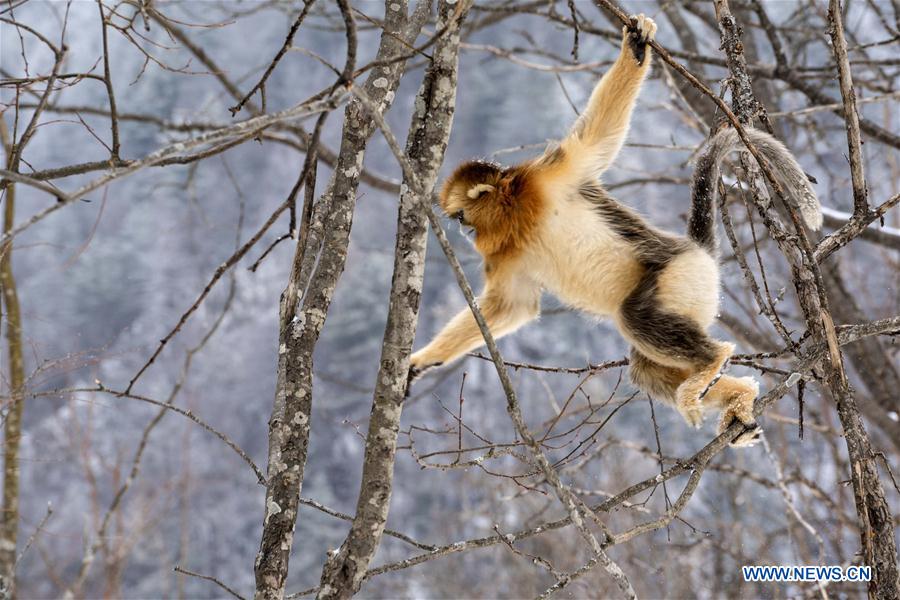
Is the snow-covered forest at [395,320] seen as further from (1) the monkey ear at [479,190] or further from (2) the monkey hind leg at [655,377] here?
(1) the monkey ear at [479,190]

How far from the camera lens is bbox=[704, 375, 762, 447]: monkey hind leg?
2883 mm

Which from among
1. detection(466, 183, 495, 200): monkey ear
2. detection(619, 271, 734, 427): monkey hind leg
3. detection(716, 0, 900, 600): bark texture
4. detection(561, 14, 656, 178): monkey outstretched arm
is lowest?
detection(716, 0, 900, 600): bark texture

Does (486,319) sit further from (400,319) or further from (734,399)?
(400,319)

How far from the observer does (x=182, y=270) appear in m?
29.1

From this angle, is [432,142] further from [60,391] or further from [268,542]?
[60,391]

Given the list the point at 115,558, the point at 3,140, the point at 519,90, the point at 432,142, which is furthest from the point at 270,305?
the point at 432,142

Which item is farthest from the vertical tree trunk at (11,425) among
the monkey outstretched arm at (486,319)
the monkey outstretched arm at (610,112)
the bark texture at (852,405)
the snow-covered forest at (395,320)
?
the bark texture at (852,405)

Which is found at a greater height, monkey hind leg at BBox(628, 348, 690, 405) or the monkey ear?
the monkey ear

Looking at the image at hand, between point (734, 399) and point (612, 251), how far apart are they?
73cm

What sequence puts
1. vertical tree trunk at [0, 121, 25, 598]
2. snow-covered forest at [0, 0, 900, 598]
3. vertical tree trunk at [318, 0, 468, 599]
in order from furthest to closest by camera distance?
vertical tree trunk at [0, 121, 25, 598] → snow-covered forest at [0, 0, 900, 598] → vertical tree trunk at [318, 0, 468, 599]

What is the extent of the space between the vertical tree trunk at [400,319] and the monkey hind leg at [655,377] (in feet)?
4.97

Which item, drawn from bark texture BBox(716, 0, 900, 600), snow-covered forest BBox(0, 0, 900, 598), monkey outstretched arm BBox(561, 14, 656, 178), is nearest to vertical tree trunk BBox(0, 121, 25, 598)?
snow-covered forest BBox(0, 0, 900, 598)

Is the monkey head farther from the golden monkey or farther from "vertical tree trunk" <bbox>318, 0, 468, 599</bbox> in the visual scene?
"vertical tree trunk" <bbox>318, 0, 468, 599</bbox>

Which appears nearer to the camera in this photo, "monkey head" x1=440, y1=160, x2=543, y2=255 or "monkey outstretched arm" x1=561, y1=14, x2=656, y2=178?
"monkey outstretched arm" x1=561, y1=14, x2=656, y2=178
